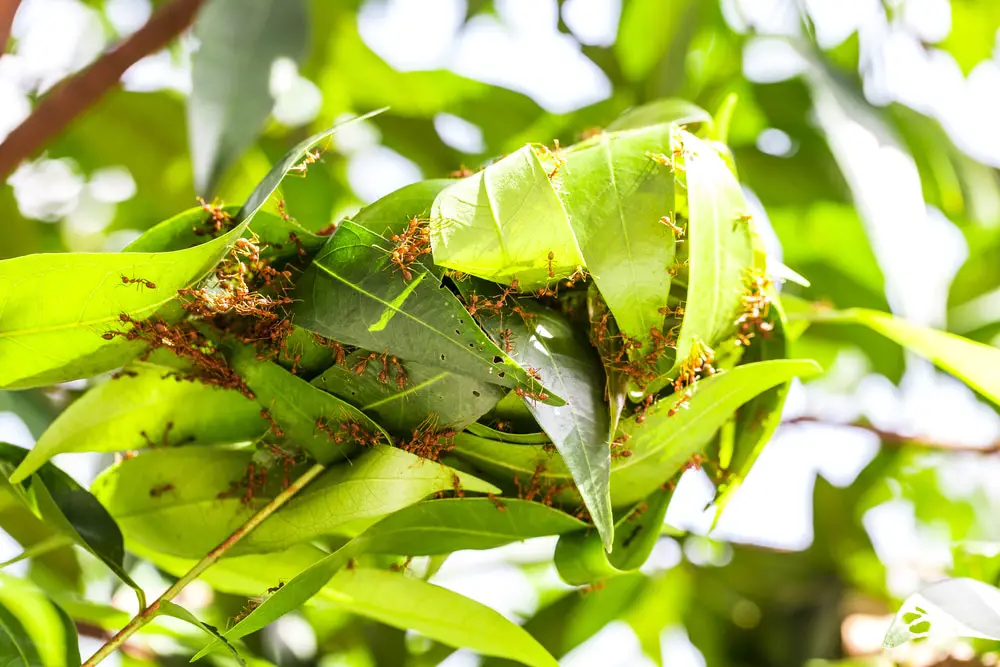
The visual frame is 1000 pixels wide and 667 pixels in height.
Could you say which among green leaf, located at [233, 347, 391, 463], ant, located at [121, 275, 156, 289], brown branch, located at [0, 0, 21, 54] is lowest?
green leaf, located at [233, 347, 391, 463]

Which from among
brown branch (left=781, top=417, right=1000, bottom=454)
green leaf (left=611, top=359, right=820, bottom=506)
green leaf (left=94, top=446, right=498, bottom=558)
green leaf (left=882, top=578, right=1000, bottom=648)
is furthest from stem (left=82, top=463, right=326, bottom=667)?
brown branch (left=781, top=417, right=1000, bottom=454)

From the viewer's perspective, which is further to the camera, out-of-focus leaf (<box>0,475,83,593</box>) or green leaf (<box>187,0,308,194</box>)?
out-of-focus leaf (<box>0,475,83,593</box>)

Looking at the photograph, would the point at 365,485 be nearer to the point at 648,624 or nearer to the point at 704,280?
the point at 704,280

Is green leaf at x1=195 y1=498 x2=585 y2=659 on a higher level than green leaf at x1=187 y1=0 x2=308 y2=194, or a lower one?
lower

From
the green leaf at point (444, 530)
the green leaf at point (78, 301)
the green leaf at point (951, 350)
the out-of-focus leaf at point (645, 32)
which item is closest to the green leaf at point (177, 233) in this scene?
the green leaf at point (78, 301)

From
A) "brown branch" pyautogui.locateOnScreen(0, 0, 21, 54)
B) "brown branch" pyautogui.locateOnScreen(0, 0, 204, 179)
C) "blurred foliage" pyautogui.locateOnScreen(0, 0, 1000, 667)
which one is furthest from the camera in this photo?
"blurred foliage" pyautogui.locateOnScreen(0, 0, 1000, 667)

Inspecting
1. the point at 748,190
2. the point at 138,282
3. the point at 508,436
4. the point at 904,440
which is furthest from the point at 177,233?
the point at 904,440

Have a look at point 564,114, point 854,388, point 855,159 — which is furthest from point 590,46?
point 854,388

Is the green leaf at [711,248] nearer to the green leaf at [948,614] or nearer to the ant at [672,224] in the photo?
the ant at [672,224]

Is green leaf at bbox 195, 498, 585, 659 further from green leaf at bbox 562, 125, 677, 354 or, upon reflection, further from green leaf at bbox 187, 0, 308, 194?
green leaf at bbox 187, 0, 308, 194
